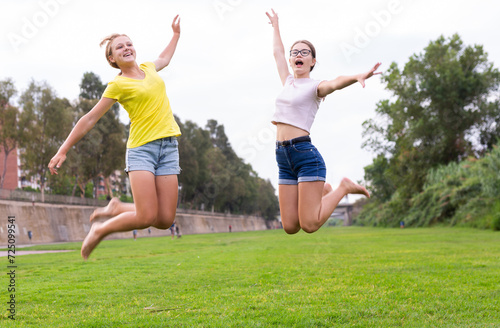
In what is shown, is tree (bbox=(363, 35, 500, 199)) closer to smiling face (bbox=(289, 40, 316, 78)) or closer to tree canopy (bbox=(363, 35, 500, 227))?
tree canopy (bbox=(363, 35, 500, 227))

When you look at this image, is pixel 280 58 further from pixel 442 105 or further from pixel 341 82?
pixel 442 105

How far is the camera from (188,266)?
567 inches

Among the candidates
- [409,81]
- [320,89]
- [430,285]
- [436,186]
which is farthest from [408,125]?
[320,89]

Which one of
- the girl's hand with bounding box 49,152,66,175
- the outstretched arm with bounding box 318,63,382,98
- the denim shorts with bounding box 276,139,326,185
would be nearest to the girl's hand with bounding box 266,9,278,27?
the outstretched arm with bounding box 318,63,382,98

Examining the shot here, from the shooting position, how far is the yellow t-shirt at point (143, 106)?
18.0 ft

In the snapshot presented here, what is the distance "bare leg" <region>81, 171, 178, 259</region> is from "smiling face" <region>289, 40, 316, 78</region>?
1910mm

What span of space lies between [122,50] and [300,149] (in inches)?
86.6

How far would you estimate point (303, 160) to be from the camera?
6016 millimetres

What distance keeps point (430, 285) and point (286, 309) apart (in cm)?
325

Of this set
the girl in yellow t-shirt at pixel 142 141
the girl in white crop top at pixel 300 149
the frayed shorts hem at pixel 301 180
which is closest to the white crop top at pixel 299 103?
the girl in white crop top at pixel 300 149

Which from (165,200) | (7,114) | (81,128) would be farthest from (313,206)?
(7,114)

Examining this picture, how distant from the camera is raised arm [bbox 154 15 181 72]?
6191 millimetres

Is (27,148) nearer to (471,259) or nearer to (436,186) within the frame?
(436,186)

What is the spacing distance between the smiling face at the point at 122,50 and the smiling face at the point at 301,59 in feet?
6.02
